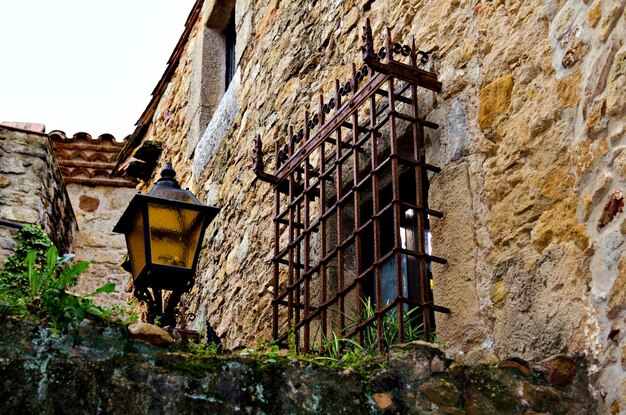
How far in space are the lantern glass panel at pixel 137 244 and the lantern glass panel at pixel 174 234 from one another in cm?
5

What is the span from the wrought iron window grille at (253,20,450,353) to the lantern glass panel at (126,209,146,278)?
638 millimetres

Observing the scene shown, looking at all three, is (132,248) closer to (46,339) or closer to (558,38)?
(46,339)

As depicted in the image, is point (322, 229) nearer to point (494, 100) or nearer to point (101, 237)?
point (494, 100)

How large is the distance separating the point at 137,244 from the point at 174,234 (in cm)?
17

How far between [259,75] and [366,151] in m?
1.99

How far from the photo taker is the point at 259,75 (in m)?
6.53

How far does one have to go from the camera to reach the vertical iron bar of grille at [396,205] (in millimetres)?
3861

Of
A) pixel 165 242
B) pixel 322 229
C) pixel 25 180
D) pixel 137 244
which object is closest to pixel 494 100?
pixel 322 229

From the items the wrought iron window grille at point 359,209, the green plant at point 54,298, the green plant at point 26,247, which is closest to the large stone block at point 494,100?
the wrought iron window grille at point 359,209

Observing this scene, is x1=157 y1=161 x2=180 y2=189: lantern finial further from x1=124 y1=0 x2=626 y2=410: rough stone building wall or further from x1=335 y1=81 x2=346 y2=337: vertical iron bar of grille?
x1=124 y1=0 x2=626 y2=410: rough stone building wall

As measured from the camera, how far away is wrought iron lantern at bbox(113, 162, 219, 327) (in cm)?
410

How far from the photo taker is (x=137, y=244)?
13.9 ft

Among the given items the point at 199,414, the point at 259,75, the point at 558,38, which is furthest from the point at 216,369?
the point at 259,75

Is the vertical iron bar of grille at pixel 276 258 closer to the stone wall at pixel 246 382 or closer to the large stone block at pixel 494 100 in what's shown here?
the large stone block at pixel 494 100
